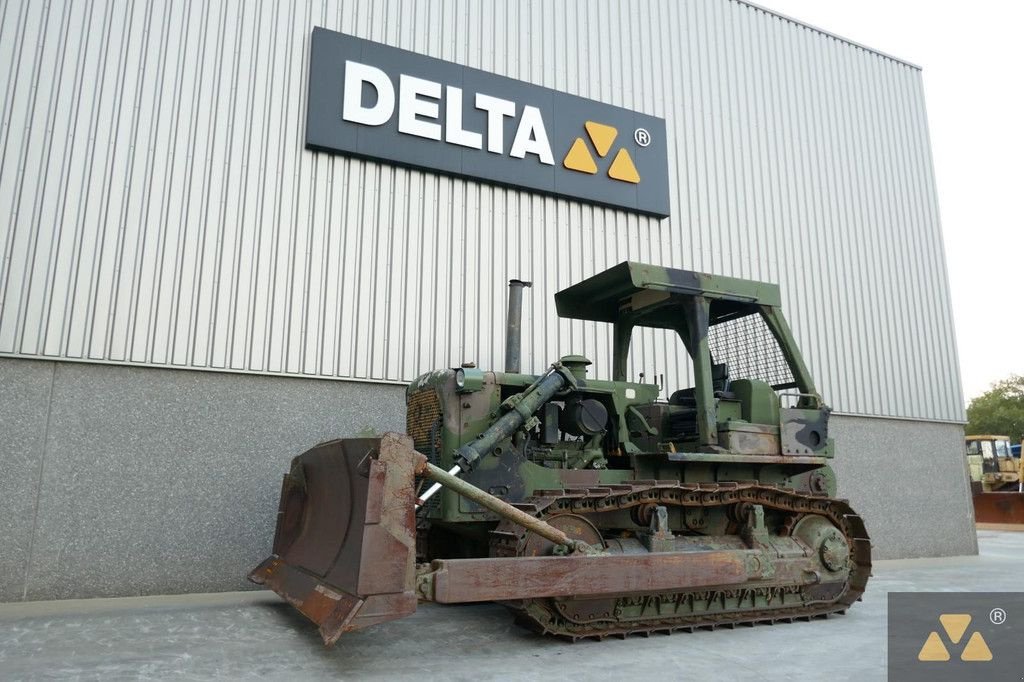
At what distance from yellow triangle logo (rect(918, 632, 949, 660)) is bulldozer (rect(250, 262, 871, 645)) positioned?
37.3 inches

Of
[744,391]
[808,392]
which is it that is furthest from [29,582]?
[808,392]

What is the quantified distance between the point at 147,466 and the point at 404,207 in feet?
13.3

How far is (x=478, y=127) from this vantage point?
357 inches

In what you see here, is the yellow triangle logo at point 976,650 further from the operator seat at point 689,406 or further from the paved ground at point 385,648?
the operator seat at point 689,406

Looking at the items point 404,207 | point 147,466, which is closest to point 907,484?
point 404,207

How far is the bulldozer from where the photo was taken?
13.9 feet

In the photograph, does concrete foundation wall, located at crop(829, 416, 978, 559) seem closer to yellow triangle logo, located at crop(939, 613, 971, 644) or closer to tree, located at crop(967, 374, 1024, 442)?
yellow triangle logo, located at crop(939, 613, 971, 644)

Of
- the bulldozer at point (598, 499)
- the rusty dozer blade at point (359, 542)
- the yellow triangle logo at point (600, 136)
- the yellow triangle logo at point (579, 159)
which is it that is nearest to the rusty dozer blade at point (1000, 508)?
the yellow triangle logo at point (600, 136)

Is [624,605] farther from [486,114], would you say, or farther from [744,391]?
[486,114]

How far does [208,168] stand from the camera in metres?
7.60

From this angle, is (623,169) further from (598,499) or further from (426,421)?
(598,499)

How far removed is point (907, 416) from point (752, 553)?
24.7 ft

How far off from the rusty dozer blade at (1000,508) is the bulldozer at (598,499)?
15278 mm

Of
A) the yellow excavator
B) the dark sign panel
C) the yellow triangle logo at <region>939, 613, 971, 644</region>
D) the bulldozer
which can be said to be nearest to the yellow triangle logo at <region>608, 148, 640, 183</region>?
the dark sign panel
